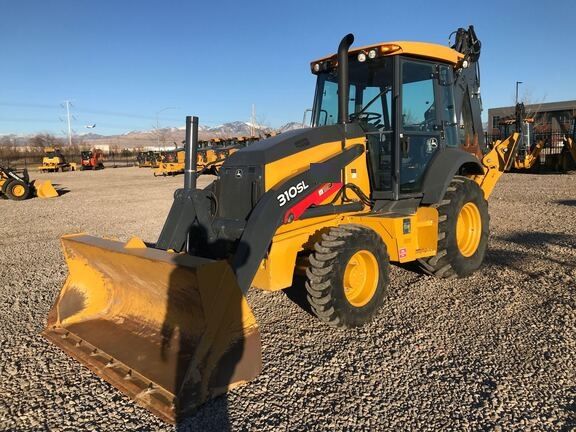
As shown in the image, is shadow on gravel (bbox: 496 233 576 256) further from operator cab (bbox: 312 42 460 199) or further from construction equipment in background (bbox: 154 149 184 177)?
construction equipment in background (bbox: 154 149 184 177)

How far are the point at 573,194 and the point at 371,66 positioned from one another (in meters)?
11.4

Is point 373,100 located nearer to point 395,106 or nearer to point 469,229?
point 395,106

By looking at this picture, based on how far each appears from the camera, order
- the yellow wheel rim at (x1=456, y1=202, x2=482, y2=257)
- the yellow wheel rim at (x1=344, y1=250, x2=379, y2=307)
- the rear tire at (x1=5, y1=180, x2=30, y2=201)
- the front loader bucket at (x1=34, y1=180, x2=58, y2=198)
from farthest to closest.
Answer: the front loader bucket at (x1=34, y1=180, x2=58, y2=198)
the rear tire at (x1=5, y1=180, x2=30, y2=201)
the yellow wheel rim at (x1=456, y1=202, x2=482, y2=257)
the yellow wheel rim at (x1=344, y1=250, x2=379, y2=307)

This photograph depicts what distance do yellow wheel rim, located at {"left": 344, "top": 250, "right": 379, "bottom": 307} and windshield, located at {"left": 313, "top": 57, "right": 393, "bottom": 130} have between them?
1616 millimetres

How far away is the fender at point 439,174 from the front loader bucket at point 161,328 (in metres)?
2.94

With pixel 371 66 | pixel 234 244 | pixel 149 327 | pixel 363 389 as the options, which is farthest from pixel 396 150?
pixel 149 327

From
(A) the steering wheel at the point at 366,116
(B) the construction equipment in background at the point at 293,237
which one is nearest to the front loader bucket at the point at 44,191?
(B) the construction equipment in background at the point at 293,237

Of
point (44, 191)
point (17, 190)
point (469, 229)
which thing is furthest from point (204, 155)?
point (469, 229)

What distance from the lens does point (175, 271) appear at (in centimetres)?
338

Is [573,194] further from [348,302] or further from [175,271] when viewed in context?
[175,271]

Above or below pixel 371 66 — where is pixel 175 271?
below

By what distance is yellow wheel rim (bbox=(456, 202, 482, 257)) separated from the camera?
19.9 ft

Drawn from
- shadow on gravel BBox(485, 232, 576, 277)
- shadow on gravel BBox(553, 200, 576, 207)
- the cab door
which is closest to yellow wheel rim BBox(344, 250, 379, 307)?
the cab door

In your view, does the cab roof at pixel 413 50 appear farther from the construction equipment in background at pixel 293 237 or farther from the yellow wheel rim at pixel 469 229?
the yellow wheel rim at pixel 469 229
